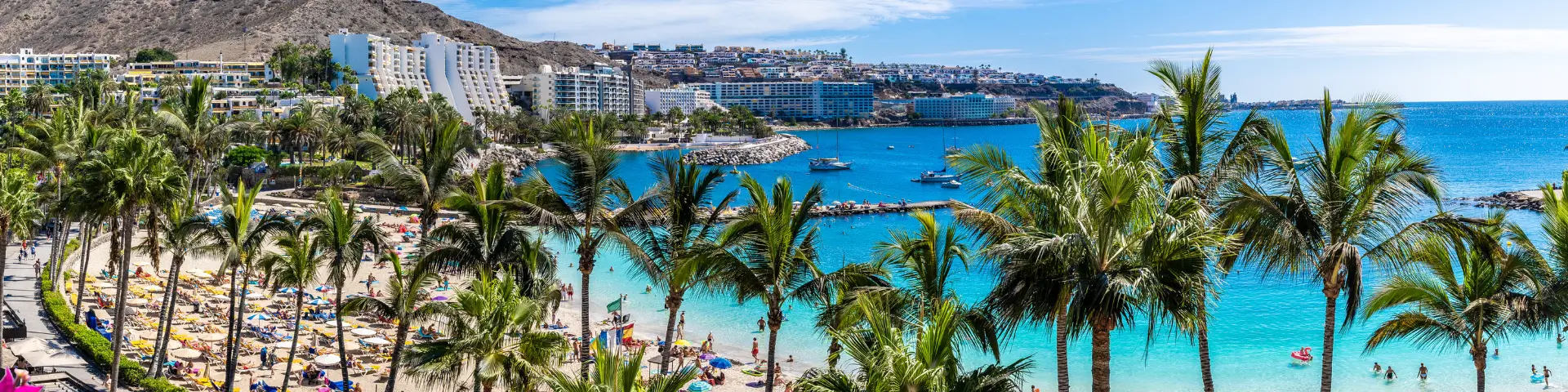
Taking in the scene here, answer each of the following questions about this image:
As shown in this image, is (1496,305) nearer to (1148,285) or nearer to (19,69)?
(1148,285)

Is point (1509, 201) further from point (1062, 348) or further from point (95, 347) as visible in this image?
point (95, 347)

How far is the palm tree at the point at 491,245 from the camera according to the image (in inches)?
487

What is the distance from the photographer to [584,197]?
11.7m

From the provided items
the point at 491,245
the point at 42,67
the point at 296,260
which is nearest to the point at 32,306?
the point at 296,260

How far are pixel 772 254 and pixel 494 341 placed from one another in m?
2.88

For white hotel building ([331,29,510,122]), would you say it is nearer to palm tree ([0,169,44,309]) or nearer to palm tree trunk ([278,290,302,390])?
palm tree trunk ([278,290,302,390])

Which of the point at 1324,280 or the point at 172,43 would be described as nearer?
the point at 1324,280

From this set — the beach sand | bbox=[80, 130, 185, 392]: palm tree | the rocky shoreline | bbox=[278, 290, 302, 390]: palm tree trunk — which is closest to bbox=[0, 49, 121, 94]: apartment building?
the beach sand

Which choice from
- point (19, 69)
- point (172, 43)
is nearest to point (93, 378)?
point (19, 69)

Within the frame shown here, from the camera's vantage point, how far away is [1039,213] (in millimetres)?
8305

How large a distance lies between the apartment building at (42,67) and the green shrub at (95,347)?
10281 cm

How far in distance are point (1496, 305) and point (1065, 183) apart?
471 cm

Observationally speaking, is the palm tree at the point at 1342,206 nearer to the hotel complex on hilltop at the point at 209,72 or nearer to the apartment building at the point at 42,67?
the hotel complex on hilltop at the point at 209,72

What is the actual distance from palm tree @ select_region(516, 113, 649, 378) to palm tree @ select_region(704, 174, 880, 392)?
138 centimetres
